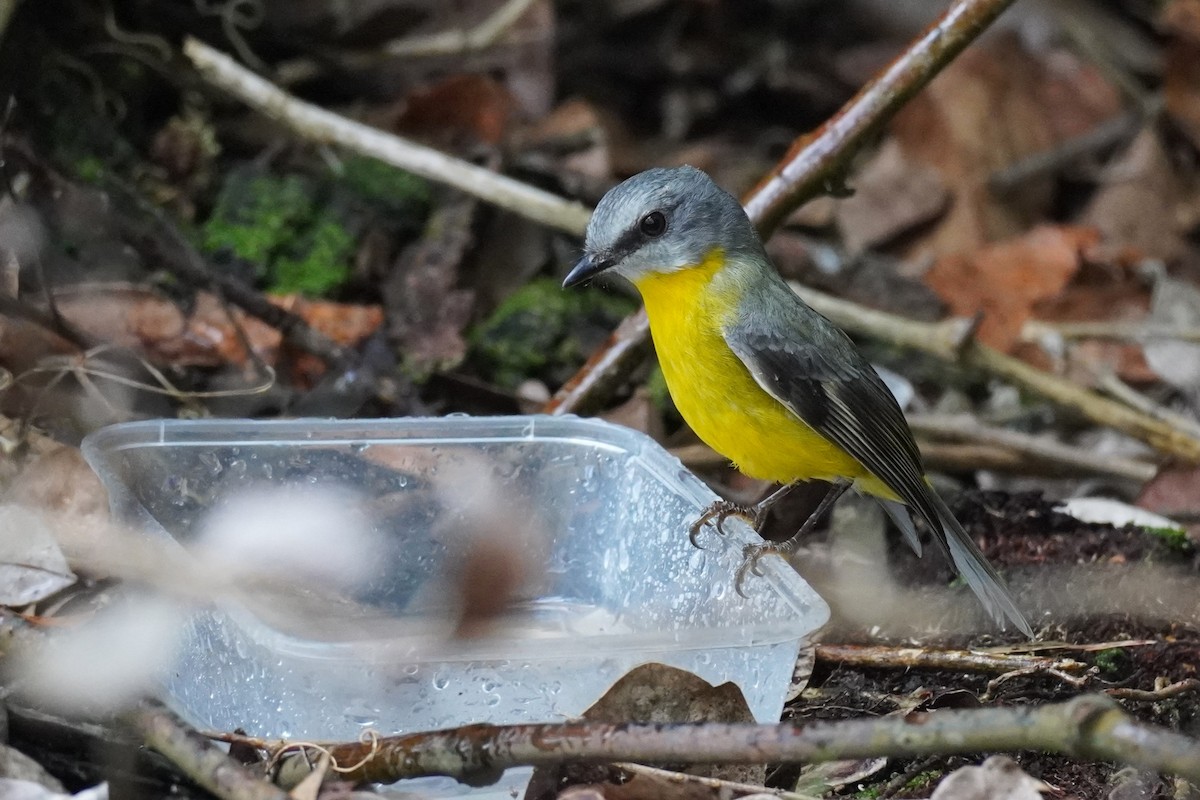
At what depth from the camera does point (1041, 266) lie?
6410 millimetres

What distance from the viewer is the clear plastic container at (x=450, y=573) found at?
9.86ft

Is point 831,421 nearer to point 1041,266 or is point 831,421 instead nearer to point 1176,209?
point 1041,266

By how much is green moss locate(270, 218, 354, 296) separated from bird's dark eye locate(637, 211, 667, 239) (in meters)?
1.92

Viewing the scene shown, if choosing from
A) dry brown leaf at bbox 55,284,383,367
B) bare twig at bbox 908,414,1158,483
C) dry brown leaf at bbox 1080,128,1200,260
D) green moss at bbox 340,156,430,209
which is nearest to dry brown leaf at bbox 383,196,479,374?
green moss at bbox 340,156,430,209

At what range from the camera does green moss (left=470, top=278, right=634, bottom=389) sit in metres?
5.32

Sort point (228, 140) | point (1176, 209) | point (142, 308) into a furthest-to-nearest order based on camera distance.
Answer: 1. point (1176, 209)
2. point (228, 140)
3. point (142, 308)

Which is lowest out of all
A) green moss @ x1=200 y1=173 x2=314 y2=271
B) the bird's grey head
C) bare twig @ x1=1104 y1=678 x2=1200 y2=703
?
bare twig @ x1=1104 y1=678 x2=1200 y2=703

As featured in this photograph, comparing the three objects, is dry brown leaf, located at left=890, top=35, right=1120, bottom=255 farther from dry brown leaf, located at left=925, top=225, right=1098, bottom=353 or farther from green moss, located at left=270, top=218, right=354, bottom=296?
green moss, located at left=270, top=218, right=354, bottom=296

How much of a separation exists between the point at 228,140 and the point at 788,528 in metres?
3.17

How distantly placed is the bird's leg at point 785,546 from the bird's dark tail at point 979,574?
0.41m

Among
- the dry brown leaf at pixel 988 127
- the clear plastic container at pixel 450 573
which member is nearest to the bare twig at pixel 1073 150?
the dry brown leaf at pixel 988 127

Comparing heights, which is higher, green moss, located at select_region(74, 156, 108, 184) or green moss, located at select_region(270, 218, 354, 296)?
green moss, located at select_region(74, 156, 108, 184)

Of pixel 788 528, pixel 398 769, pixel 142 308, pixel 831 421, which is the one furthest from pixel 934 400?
pixel 398 769

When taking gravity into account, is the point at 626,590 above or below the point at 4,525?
below
